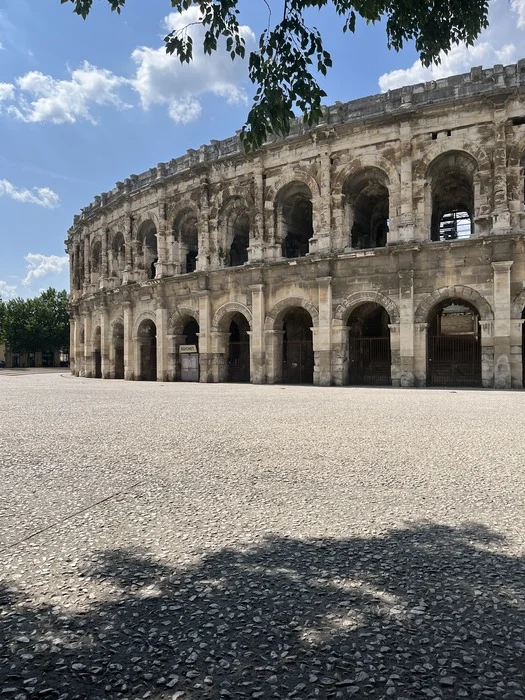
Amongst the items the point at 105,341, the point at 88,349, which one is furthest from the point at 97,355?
the point at 105,341

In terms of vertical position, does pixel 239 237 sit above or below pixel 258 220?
above

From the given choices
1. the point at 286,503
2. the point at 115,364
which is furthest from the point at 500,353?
the point at 115,364

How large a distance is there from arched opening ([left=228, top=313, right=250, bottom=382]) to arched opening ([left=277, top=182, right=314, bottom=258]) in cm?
493

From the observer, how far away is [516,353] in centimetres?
1719

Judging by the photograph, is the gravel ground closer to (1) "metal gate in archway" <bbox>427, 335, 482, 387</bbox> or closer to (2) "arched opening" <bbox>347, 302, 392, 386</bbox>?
(1) "metal gate in archway" <bbox>427, 335, 482, 387</bbox>

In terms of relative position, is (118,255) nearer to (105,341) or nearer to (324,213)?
(105,341)

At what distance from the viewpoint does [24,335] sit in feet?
185

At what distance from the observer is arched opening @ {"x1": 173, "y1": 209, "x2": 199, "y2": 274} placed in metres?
26.1

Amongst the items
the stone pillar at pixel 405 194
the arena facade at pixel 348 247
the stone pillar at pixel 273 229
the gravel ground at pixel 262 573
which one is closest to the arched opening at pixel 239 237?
the arena facade at pixel 348 247

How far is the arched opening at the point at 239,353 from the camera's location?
25156mm

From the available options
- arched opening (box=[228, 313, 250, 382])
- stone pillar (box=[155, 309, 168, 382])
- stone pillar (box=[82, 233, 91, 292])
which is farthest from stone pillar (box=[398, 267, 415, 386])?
stone pillar (box=[82, 233, 91, 292])

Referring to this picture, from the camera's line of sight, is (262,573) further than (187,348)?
No

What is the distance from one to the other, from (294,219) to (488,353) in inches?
452

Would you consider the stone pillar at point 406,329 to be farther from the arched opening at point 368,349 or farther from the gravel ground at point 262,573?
the gravel ground at point 262,573
